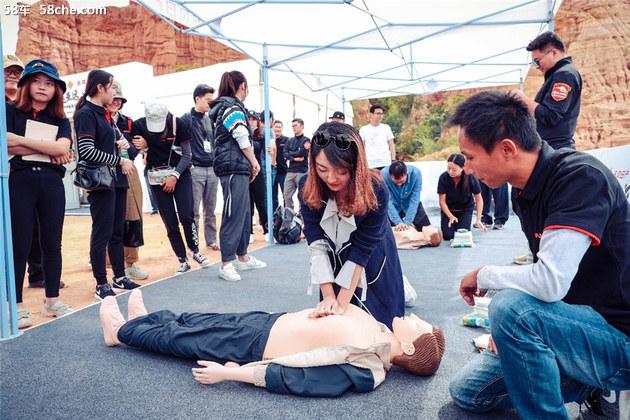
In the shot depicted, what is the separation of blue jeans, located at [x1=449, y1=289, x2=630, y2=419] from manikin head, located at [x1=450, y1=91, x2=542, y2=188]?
343 millimetres

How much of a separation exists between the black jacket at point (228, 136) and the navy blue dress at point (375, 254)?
1.65 meters

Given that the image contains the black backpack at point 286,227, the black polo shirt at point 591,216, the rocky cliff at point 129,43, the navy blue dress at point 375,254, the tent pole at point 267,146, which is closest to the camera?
the black polo shirt at point 591,216

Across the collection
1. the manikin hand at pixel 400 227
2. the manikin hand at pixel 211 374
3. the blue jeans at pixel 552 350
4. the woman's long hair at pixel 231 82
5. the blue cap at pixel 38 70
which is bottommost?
the manikin hand at pixel 211 374

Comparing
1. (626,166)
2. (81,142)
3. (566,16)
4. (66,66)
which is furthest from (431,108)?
(66,66)

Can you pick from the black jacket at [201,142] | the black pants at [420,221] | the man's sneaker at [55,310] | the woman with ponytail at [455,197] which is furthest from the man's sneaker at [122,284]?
the woman with ponytail at [455,197]

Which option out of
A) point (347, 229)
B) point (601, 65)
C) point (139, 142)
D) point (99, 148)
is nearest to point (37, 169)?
point (99, 148)

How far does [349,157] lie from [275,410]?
38.2 inches

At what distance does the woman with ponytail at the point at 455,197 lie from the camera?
17.8 ft

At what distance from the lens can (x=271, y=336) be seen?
1.75 metres

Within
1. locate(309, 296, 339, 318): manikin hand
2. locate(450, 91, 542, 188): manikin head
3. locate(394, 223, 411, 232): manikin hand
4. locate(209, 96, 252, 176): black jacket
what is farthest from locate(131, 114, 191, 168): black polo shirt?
locate(450, 91, 542, 188): manikin head

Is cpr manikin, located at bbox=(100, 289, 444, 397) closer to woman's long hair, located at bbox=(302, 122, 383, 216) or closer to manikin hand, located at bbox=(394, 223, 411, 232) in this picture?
woman's long hair, located at bbox=(302, 122, 383, 216)

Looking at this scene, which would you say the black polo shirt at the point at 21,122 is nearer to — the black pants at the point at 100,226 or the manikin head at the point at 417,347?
the black pants at the point at 100,226

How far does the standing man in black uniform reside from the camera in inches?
110

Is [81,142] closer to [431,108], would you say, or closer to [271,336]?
[271,336]
